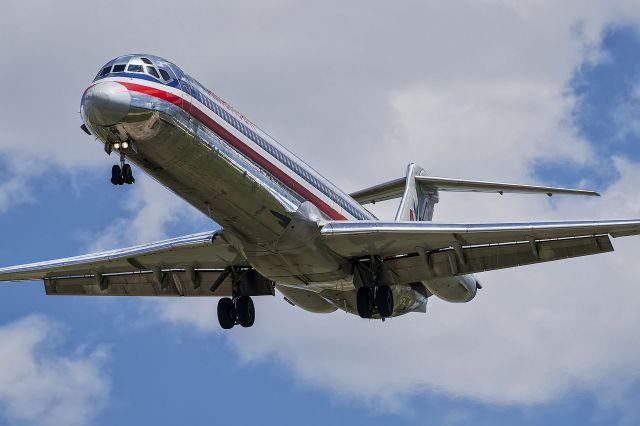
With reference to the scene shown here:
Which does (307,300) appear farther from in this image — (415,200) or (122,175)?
(122,175)

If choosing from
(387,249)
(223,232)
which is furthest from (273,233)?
(387,249)

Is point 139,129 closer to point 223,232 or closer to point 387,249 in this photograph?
point 223,232

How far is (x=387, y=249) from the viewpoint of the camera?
3662 centimetres

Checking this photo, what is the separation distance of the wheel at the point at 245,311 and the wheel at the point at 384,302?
422 cm

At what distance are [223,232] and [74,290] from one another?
9698mm

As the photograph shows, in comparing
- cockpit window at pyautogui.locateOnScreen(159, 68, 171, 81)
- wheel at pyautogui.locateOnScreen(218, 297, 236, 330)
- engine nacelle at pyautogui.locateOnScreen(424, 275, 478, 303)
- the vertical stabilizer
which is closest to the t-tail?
the vertical stabilizer

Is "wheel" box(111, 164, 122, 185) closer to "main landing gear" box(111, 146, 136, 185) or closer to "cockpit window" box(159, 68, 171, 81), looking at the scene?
"main landing gear" box(111, 146, 136, 185)

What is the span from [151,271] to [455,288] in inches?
372

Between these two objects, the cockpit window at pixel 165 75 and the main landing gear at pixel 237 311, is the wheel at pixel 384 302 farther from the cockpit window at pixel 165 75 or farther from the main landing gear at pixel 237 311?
the cockpit window at pixel 165 75

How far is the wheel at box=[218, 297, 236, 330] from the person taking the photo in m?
39.5

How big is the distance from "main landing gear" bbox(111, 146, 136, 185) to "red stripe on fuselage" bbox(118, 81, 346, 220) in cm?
183

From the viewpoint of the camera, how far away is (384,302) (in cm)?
3741

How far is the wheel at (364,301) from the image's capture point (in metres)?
37.4

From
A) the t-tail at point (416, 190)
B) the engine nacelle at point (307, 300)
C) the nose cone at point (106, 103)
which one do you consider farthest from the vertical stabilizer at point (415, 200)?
the nose cone at point (106, 103)
